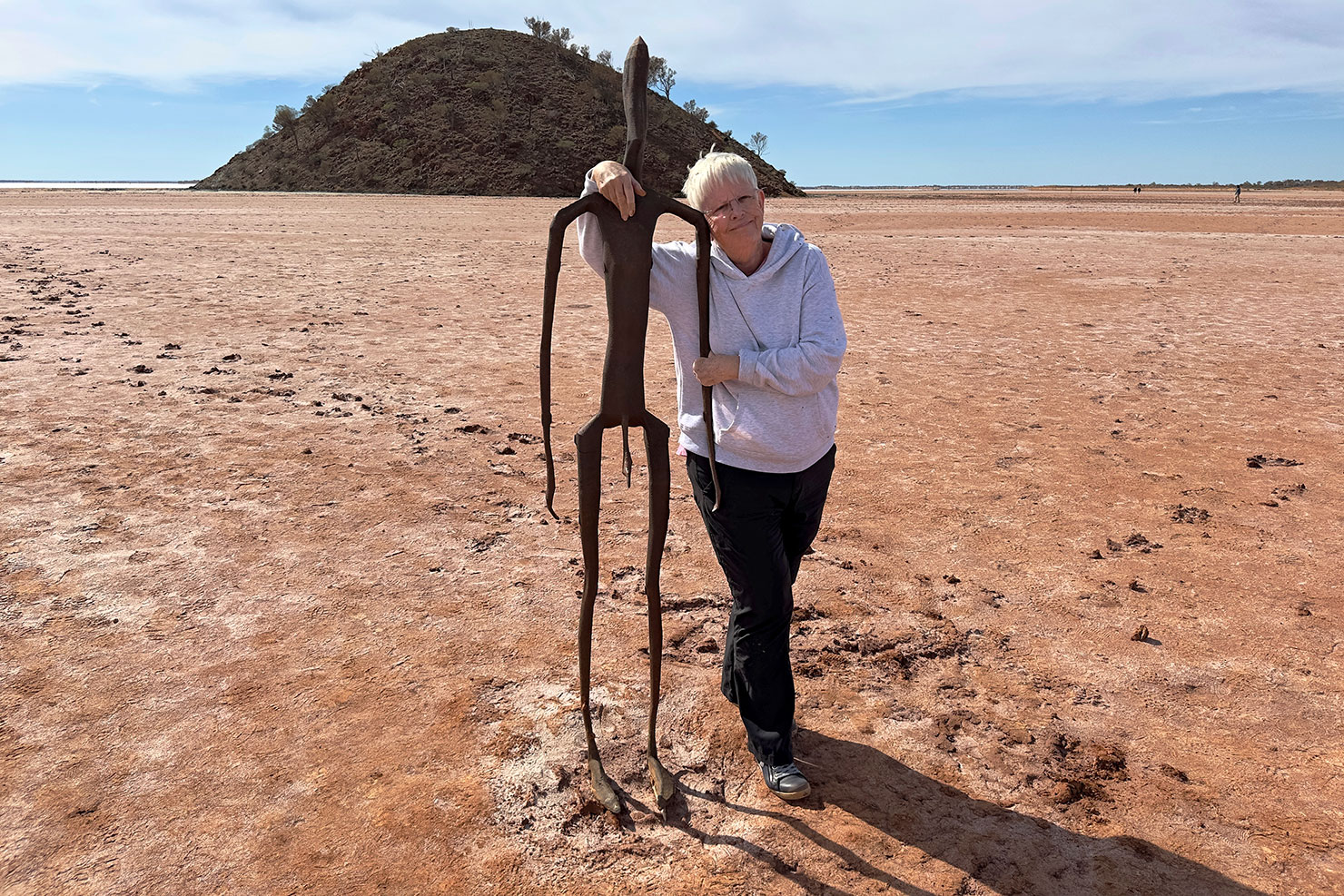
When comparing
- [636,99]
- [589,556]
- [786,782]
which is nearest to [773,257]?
[636,99]

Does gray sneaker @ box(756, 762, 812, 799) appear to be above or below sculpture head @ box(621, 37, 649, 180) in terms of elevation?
below

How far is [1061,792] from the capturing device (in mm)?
2807

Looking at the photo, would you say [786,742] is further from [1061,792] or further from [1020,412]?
[1020,412]

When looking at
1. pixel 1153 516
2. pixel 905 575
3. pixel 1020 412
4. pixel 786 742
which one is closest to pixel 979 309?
pixel 1020 412

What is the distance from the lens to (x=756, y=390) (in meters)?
2.58

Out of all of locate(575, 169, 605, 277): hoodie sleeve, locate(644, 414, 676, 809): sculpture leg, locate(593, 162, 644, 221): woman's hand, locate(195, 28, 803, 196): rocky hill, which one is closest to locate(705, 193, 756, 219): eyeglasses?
locate(593, 162, 644, 221): woman's hand

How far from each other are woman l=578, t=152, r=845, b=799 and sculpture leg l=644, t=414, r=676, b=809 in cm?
10

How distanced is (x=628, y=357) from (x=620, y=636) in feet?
5.31

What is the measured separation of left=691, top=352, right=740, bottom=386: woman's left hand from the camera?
246 centimetres

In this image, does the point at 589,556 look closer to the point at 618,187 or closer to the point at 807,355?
the point at 807,355

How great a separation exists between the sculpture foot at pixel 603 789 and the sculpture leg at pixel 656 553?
0.45 ft

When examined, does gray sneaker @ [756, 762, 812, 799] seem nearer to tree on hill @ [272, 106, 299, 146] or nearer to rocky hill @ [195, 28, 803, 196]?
rocky hill @ [195, 28, 803, 196]

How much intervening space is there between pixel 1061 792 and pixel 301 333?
29.5 feet

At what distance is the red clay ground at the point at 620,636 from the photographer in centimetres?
258
